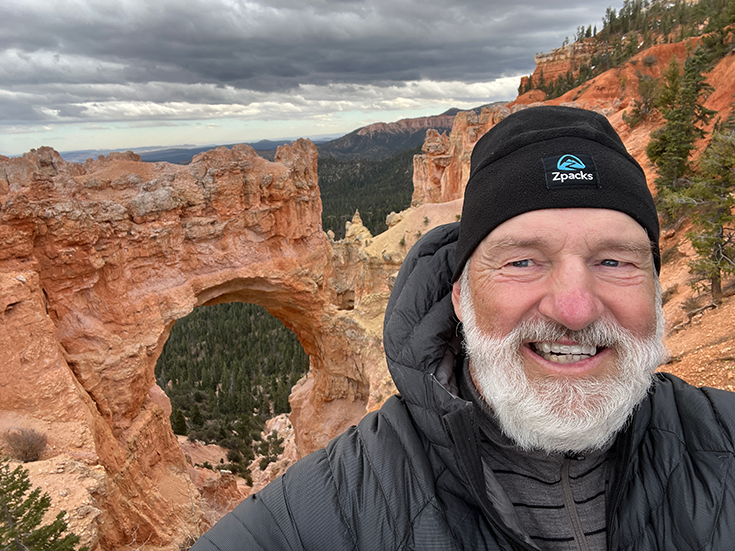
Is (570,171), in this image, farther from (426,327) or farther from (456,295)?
(426,327)

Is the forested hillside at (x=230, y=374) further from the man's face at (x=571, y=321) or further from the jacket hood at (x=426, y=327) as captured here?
the man's face at (x=571, y=321)

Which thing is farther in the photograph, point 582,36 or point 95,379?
point 582,36

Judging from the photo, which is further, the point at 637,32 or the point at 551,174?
the point at 637,32

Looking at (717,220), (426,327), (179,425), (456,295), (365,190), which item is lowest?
(179,425)

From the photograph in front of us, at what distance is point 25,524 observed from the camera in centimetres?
634

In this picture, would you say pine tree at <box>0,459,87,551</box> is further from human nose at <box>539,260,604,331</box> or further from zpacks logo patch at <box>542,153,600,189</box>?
zpacks logo patch at <box>542,153,600,189</box>

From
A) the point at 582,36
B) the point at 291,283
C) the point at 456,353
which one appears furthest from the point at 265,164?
the point at 582,36

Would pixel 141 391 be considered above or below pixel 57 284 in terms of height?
below

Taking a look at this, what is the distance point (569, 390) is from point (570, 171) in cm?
98

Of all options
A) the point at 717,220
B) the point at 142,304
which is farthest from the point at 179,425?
the point at 717,220

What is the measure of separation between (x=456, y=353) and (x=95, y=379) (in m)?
11.3

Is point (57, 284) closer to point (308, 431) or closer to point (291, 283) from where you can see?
point (291, 283)

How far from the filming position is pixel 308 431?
1811 cm

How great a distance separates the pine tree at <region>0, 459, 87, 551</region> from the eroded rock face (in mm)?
655
